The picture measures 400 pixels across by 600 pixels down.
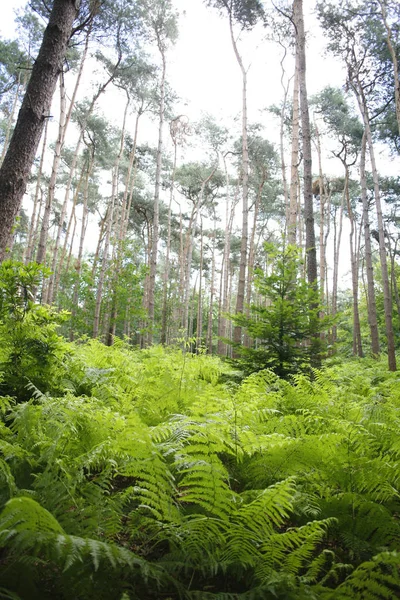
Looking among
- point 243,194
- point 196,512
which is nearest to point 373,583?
point 196,512

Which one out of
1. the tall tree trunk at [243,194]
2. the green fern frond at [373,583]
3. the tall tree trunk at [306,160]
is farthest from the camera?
the tall tree trunk at [243,194]

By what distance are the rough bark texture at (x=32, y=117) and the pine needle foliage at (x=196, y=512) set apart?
2473 mm

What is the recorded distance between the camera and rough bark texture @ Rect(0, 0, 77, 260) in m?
3.88

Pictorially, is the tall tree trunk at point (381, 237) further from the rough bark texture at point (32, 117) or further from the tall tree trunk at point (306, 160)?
the rough bark texture at point (32, 117)

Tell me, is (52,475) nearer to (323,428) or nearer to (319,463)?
(319,463)

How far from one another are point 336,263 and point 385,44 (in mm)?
11891

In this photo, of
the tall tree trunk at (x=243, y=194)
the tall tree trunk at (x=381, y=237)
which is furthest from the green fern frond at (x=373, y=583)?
the tall tree trunk at (x=381, y=237)

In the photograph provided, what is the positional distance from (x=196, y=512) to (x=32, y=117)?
440 cm

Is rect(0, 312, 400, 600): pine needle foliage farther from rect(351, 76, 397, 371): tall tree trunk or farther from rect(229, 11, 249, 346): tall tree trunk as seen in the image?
rect(229, 11, 249, 346): tall tree trunk

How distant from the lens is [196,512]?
1.90m

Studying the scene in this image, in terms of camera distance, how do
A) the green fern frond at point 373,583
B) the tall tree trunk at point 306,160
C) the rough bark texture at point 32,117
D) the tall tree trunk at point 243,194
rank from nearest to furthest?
1. the green fern frond at point 373,583
2. the rough bark texture at point 32,117
3. the tall tree trunk at point 306,160
4. the tall tree trunk at point 243,194

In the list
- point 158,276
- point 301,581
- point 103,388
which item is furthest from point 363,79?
point 158,276

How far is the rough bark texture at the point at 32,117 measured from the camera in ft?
12.7

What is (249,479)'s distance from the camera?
2404mm
